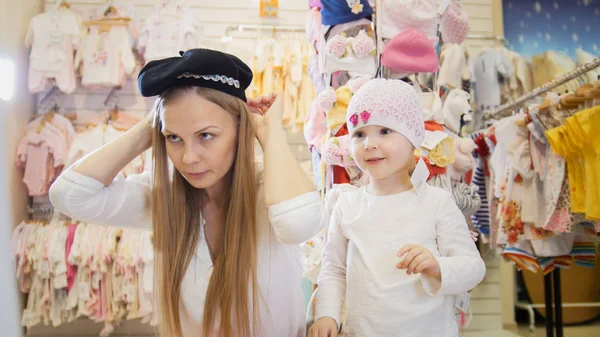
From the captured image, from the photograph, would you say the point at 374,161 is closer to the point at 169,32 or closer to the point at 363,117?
the point at 363,117

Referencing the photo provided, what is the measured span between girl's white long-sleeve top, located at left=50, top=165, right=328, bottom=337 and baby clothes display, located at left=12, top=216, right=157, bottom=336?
2.28m

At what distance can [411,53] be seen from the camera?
2.08 metres

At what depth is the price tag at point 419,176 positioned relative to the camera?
1.30 metres

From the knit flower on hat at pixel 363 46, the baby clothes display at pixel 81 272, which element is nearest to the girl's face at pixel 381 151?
the knit flower on hat at pixel 363 46

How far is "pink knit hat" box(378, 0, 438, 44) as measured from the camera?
217 centimetres

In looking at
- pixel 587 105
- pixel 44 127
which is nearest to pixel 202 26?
pixel 44 127

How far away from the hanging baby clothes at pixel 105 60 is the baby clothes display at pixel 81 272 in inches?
48.1

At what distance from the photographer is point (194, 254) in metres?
1.20

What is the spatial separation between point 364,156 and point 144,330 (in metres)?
3.27

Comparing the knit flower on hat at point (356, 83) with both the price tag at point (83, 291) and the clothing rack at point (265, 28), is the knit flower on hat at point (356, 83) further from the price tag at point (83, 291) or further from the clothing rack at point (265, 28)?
the price tag at point (83, 291)

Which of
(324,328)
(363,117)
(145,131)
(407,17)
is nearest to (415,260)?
(324,328)

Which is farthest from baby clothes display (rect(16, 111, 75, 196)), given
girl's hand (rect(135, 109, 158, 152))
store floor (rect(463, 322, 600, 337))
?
store floor (rect(463, 322, 600, 337))

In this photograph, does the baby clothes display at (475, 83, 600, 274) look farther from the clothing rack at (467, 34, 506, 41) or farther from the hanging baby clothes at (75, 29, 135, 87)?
the hanging baby clothes at (75, 29, 135, 87)

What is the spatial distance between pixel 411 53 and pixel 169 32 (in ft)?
8.09
